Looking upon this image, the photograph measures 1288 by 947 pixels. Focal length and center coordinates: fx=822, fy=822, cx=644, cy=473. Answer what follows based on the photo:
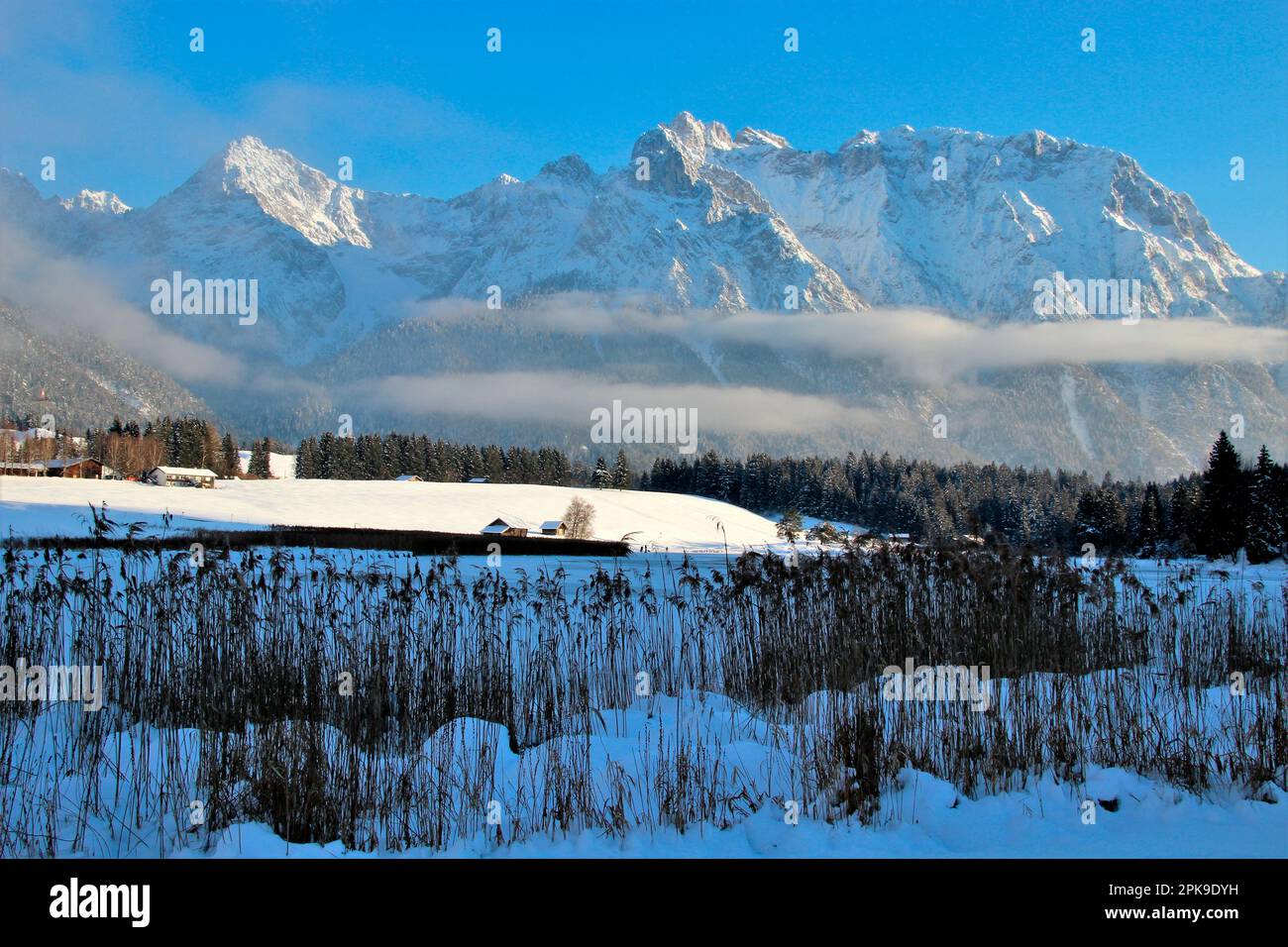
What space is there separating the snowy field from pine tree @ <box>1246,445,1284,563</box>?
91.0ft

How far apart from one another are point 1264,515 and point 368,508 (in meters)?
63.2

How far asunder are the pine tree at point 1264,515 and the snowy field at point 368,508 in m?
27.7

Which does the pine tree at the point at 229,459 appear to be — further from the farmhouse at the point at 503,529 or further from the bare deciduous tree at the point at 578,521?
the bare deciduous tree at the point at 578,521

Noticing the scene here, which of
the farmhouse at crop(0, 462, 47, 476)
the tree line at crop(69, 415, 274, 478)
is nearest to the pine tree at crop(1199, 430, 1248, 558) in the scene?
the tree line at crop(69, 415, 274, 478)

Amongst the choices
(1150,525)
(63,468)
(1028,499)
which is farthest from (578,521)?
(63,468)

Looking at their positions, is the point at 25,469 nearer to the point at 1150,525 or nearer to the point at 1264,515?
the point at 1150,525

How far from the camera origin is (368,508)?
228ft

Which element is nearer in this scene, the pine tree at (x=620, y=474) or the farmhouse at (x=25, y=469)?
the farmhouse at (x=25, y=469)

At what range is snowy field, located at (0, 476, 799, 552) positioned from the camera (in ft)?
163

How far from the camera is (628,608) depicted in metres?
11.5

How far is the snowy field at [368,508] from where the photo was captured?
4969cm

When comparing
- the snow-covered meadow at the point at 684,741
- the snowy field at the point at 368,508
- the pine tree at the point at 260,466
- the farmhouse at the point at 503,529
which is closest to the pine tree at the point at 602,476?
the snowy field at the point at 368,508
